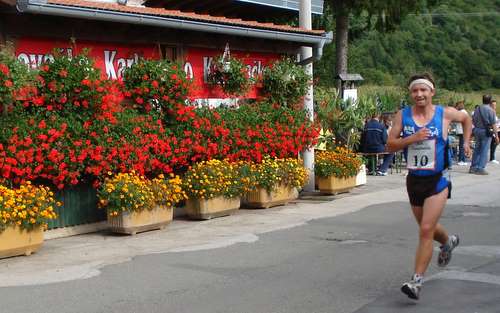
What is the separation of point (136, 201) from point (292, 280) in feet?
11.0

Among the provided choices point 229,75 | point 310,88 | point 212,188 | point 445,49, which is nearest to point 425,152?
point 212,188

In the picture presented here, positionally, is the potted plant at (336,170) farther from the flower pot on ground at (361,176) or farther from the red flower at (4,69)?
the red flower at (4,69)

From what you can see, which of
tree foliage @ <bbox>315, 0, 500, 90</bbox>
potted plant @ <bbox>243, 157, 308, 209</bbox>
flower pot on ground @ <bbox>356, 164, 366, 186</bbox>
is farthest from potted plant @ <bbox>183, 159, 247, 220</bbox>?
tree foliage @ <bbox>315, 0, 500, 90</bbox>

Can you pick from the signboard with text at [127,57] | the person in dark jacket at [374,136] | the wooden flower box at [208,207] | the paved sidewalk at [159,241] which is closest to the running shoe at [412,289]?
the paved sidewalk at [159,241]

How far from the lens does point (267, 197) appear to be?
13047 mm

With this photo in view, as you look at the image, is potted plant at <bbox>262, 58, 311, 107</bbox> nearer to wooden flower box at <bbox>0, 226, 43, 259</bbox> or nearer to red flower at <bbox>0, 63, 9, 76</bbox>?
red flower at <bbox>0, 63, 9, 76</bbox>

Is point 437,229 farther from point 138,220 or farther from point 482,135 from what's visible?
point 482,135

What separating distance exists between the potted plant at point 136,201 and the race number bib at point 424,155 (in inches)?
181

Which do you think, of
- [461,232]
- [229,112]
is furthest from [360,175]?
[461,232]

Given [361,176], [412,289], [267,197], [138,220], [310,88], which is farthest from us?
[361,176]

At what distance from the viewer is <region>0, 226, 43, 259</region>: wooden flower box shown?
8.87m

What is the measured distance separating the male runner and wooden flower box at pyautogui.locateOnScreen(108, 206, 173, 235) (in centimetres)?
463

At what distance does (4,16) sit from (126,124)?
7.11 feet

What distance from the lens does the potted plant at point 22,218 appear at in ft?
28.8
